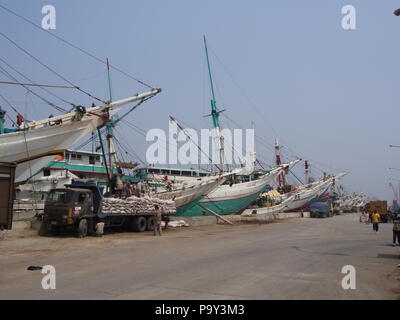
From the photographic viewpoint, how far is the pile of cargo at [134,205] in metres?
19.7

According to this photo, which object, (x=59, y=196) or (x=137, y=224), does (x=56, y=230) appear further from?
(x=137, y=224)

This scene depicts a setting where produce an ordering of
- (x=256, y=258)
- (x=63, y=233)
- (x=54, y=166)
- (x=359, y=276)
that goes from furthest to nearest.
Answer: (x=54, y=166)
(x=63, y=233)
(x=256, y=258)
(x=359, y=276)

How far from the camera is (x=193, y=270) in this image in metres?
A: 9.80

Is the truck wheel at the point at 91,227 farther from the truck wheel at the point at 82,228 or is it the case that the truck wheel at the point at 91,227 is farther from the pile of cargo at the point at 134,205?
the pile of cargo at the point at 134,205

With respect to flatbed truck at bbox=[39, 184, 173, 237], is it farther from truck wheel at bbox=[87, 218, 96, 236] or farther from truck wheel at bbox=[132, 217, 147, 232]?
truck wheel at bbox=[132, 217, 147, 232]

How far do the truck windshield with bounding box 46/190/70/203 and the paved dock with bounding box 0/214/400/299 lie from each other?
7.26ft

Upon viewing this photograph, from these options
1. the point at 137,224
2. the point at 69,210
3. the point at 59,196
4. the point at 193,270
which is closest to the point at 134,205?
the point at 137,224

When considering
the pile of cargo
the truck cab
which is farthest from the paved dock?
the pile of cargo

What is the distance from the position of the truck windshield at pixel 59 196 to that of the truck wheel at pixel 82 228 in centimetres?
126

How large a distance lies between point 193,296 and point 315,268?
4.60 metres

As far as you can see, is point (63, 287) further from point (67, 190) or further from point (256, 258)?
point (67, 190)

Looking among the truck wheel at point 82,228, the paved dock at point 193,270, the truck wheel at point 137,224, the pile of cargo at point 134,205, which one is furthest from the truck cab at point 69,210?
the truck wheel at point 137,224

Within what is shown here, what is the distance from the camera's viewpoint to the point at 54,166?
41.2m
